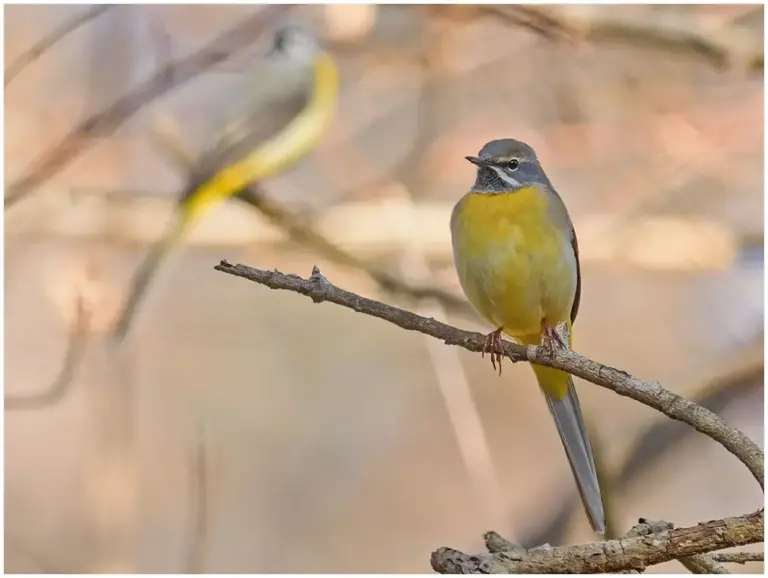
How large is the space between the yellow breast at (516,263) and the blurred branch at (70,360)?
77 centimetres

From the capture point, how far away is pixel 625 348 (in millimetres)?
1810

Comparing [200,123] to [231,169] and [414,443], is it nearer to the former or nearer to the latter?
[231,169]

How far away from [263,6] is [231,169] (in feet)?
1.23

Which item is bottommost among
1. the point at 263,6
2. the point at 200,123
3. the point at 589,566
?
the point at 589,566

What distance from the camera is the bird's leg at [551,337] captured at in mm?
1043

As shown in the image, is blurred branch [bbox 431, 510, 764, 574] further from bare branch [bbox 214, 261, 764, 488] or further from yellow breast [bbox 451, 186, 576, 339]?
yellow breast [bbox 451, 186, 576, 339]

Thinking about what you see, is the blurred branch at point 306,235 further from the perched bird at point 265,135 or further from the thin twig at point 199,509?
the thin twig at point 199,509

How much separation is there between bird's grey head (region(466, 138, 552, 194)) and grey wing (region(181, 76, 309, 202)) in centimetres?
61

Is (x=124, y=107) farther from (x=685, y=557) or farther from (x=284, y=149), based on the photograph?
(x=685, y=557)

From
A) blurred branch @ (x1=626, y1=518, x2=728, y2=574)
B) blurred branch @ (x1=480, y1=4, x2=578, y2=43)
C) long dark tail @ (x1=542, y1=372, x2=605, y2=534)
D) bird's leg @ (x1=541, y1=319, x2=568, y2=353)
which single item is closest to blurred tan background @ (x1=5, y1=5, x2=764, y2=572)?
blurred branch @ (x1=480, y1=4, x2=578, y2=43)

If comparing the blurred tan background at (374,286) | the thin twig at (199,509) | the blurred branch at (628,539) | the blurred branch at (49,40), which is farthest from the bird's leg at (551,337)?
the blurred branch at (49,40)

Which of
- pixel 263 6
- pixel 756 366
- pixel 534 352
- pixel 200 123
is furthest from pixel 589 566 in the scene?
pixel 263 6

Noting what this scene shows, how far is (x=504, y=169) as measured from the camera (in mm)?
1361

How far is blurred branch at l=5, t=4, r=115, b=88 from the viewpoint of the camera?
160cm
